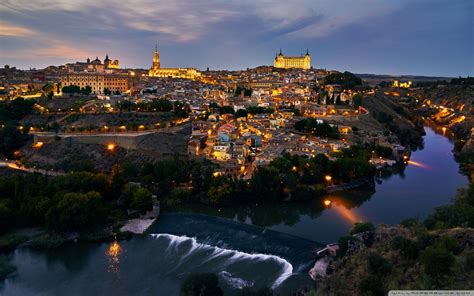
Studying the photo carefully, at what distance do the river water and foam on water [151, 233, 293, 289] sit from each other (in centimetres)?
2

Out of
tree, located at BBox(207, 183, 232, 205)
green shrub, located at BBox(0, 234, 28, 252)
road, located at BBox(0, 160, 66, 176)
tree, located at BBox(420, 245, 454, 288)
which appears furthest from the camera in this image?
road, located at BBox(0, 160, 66, 176)

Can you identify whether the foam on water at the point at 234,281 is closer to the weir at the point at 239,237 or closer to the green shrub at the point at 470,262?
the weir at the point at 239,237

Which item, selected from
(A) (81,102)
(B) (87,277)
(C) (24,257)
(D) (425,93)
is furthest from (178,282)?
(D) (425,93)

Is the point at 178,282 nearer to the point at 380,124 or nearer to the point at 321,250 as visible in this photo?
the point at 321,250

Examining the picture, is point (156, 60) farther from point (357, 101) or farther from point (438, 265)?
point (438, 265)

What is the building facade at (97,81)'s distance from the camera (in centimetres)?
3194

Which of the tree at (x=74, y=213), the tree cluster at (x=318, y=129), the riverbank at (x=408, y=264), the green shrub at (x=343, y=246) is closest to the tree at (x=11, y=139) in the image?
the tree at (x=74, y=213)

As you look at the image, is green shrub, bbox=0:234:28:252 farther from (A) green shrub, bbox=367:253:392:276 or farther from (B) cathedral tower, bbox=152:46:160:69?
(B) cathedral tower, bbox=152:46:160:69

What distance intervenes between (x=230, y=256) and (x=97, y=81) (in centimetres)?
2652

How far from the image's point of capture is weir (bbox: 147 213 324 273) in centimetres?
958

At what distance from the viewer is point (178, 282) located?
8.76 metres

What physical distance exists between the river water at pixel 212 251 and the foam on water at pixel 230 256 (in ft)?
0.07

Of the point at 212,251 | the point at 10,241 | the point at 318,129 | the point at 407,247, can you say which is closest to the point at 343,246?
the point at 407,247

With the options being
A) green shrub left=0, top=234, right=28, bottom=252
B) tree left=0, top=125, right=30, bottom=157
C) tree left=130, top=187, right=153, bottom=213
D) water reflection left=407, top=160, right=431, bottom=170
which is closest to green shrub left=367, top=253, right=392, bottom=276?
tree left=130, top=187, right=153, bottom=213
